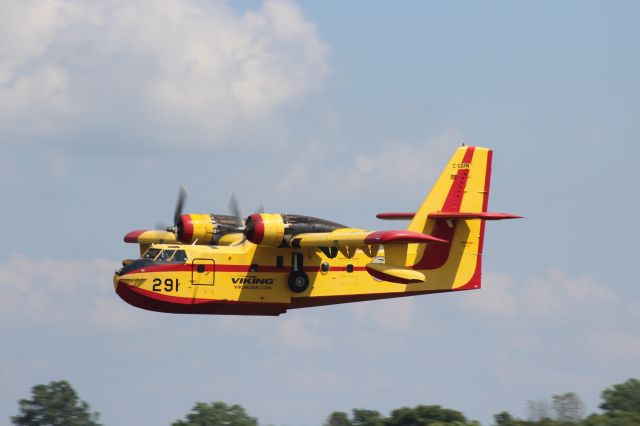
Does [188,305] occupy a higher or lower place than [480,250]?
lower

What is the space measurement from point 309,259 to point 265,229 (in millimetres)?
2323

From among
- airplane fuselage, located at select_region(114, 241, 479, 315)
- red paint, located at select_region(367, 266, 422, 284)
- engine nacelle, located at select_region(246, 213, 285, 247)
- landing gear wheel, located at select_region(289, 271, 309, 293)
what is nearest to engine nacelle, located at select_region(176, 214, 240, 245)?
airplane fuselage, located at select_region(114, 241, 479, 315)

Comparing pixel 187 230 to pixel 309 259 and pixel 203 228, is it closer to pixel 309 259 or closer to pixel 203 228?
pixel 203 228

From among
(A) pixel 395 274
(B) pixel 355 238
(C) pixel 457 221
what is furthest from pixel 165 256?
(C) pixel 457 221

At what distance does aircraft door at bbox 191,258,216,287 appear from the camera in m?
40.1

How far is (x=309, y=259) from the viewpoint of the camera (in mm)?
41312

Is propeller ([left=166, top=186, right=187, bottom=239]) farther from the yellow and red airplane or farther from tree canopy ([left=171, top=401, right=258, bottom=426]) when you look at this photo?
tree canopy ([left=171, top=401, right=258, bottom=426])

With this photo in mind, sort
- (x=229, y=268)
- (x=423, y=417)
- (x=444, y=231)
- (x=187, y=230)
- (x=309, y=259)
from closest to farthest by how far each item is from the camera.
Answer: (x=229, y=268) → (x=309, y=259) → (x=444, y=231) → (x=187, y=230) → (x=423, y=417)

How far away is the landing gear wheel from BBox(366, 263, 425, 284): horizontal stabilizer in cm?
224

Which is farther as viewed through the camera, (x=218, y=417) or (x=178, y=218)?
(x=218, y=417)

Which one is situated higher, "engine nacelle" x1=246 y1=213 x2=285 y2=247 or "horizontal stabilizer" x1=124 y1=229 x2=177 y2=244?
"horizontal stabilizer" x1=124 y1=229 x2=177 y2=244

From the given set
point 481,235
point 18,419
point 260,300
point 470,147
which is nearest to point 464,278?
point 481,235

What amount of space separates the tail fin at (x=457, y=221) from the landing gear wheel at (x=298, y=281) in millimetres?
3817

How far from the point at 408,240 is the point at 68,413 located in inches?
1537
